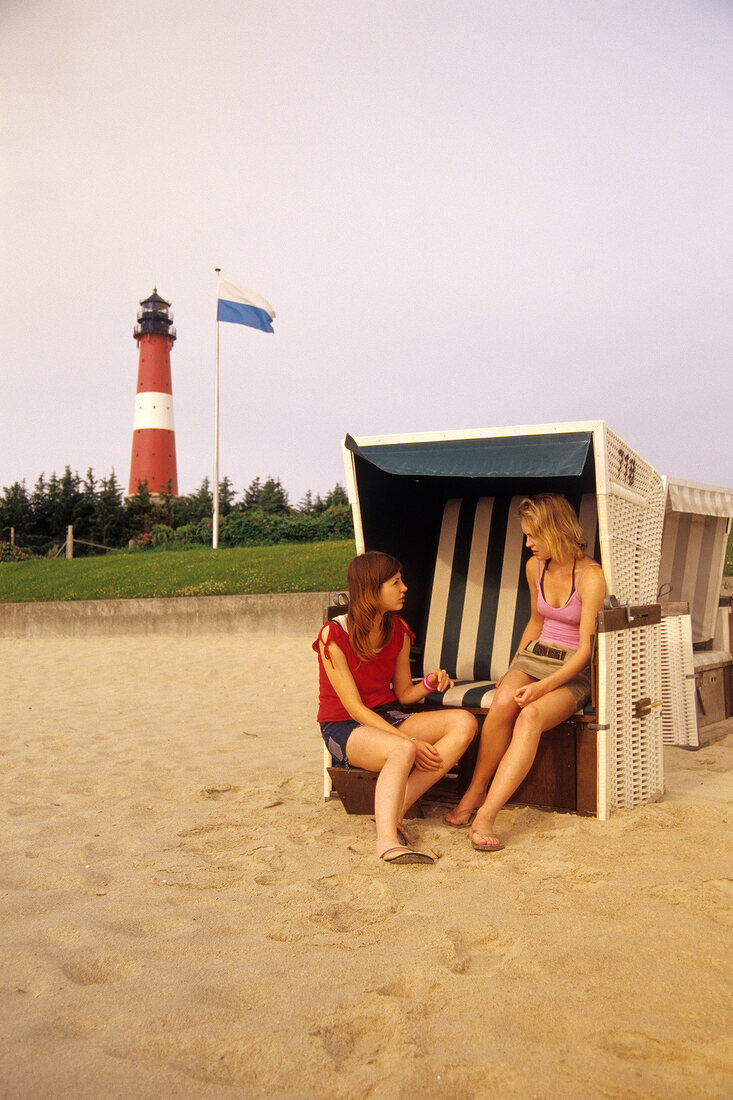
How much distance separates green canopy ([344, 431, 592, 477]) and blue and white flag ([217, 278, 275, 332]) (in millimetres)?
17925

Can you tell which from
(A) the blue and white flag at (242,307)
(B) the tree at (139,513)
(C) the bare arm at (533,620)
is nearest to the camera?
(C) the bare arm at (533,620)

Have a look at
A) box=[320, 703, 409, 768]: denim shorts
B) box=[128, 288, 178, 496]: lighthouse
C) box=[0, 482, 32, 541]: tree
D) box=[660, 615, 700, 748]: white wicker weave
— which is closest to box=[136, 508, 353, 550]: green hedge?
box=[0, 482, 32, 541]: tree

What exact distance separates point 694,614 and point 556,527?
306cm

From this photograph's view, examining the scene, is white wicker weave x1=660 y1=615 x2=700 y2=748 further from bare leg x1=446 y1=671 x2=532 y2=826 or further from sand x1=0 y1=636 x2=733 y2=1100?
bare leg x1=446 y1=671 x2=532 y2=826

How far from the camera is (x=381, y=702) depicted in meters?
3.77

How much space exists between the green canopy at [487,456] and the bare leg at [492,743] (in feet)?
3.14

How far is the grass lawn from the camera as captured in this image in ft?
46.1

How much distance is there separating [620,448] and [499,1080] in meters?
2.86

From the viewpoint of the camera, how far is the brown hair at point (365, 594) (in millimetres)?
3592

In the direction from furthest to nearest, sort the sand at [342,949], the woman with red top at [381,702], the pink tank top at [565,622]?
the pink tank top at [565,622] < the woman with red top at [381,702] < the sand at [342,949]

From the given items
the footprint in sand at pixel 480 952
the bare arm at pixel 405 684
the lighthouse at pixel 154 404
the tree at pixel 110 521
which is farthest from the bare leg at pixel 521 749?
the lighthouse at pixel 154 404

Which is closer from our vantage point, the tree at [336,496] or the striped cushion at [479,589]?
the striped cushion at [479,589]

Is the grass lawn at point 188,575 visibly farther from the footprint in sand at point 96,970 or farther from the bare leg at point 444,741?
the footprint in sand at point 96,970

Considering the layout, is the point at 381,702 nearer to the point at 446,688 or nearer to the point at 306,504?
the point at 446,688
